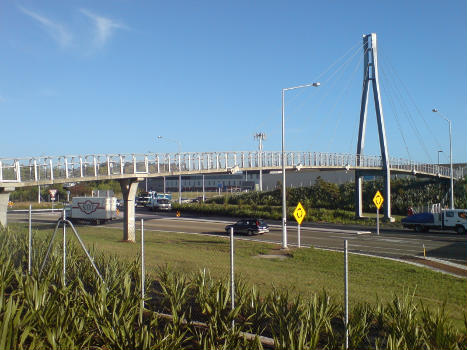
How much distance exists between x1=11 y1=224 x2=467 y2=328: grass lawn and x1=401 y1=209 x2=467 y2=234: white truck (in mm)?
13764

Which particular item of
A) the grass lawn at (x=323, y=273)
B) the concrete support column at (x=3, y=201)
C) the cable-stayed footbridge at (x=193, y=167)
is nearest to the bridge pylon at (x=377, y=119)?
the cable-stayed footbridge at (x=193, y=167)

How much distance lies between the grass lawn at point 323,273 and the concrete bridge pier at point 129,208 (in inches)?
123

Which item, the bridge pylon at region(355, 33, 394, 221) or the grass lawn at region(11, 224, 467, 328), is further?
the bridge pylon at region(355, 33, 394, 221)

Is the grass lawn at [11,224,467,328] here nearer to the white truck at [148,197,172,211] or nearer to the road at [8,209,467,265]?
the road at [8,209,467,265]

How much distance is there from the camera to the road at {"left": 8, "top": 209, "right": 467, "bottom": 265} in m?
23.7

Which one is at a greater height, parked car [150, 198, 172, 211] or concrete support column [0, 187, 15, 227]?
concrete support column [0, 187, 15, 227]

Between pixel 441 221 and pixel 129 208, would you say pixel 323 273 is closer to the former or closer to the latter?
pixel 129 208

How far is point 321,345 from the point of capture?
7.61 meters

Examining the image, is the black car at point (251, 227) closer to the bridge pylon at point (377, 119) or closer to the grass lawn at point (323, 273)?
the grass lawn at point (323, 273)

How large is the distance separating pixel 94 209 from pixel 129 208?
14.6 metres

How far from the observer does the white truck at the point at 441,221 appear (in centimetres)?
3191

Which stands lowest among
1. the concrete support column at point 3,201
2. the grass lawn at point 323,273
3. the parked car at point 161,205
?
the grass lawn at point 323,273

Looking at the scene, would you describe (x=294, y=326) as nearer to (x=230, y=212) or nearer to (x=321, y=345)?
(x=321, y=345)

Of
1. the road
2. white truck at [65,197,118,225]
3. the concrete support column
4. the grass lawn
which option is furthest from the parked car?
the concrete support column
